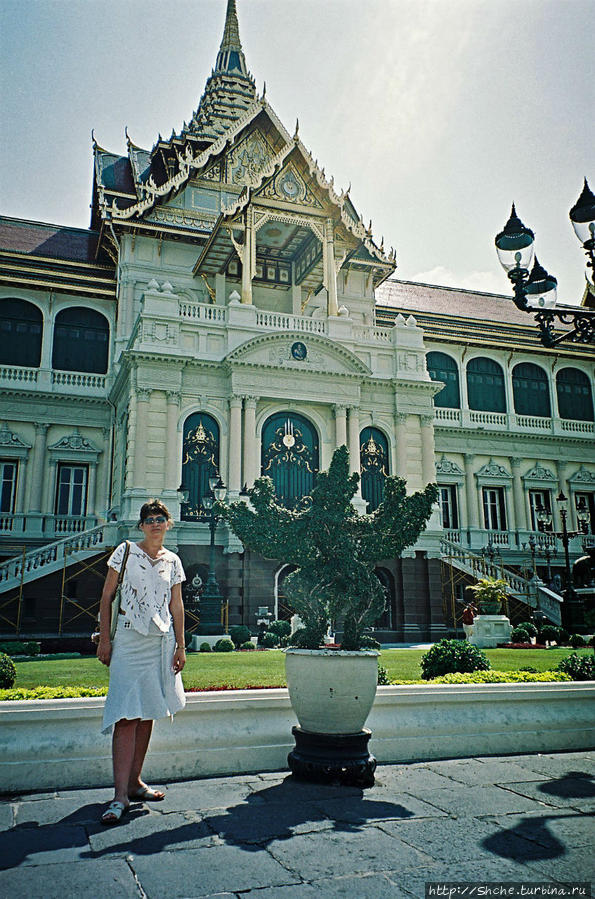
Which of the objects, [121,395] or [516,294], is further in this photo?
[121,395]

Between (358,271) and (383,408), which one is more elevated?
(358,271)

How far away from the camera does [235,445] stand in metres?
22.4

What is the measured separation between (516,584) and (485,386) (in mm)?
11765

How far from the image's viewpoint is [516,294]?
930 cm

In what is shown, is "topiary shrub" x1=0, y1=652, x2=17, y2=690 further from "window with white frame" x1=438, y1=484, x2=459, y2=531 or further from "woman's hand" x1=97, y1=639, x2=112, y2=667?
"window with white frame" x1=438, y1=484, x2=459, y2=531

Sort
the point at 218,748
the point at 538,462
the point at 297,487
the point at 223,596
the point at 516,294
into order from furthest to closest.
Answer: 1. the point at 538,462
2. the point at 297,487
3. the point at 223,596
4. the point at 516,294
5. the point at 218,748

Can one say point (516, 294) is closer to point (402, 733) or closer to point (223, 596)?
point (402, 733)

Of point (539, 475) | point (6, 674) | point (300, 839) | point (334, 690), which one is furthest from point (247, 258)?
point (300, 839)

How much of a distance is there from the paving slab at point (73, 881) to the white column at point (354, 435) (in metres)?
20.3

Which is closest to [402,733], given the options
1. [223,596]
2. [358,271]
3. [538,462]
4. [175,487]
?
[223,596]

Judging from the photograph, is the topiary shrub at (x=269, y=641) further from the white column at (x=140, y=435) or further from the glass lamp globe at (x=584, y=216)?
the glass lamp globe at (x=584, y=216)

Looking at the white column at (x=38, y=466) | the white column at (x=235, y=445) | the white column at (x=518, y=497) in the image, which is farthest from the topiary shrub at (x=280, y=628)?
the white column at (x=518, y=497)

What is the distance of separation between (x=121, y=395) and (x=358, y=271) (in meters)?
12.3

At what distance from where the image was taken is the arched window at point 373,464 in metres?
24.5
